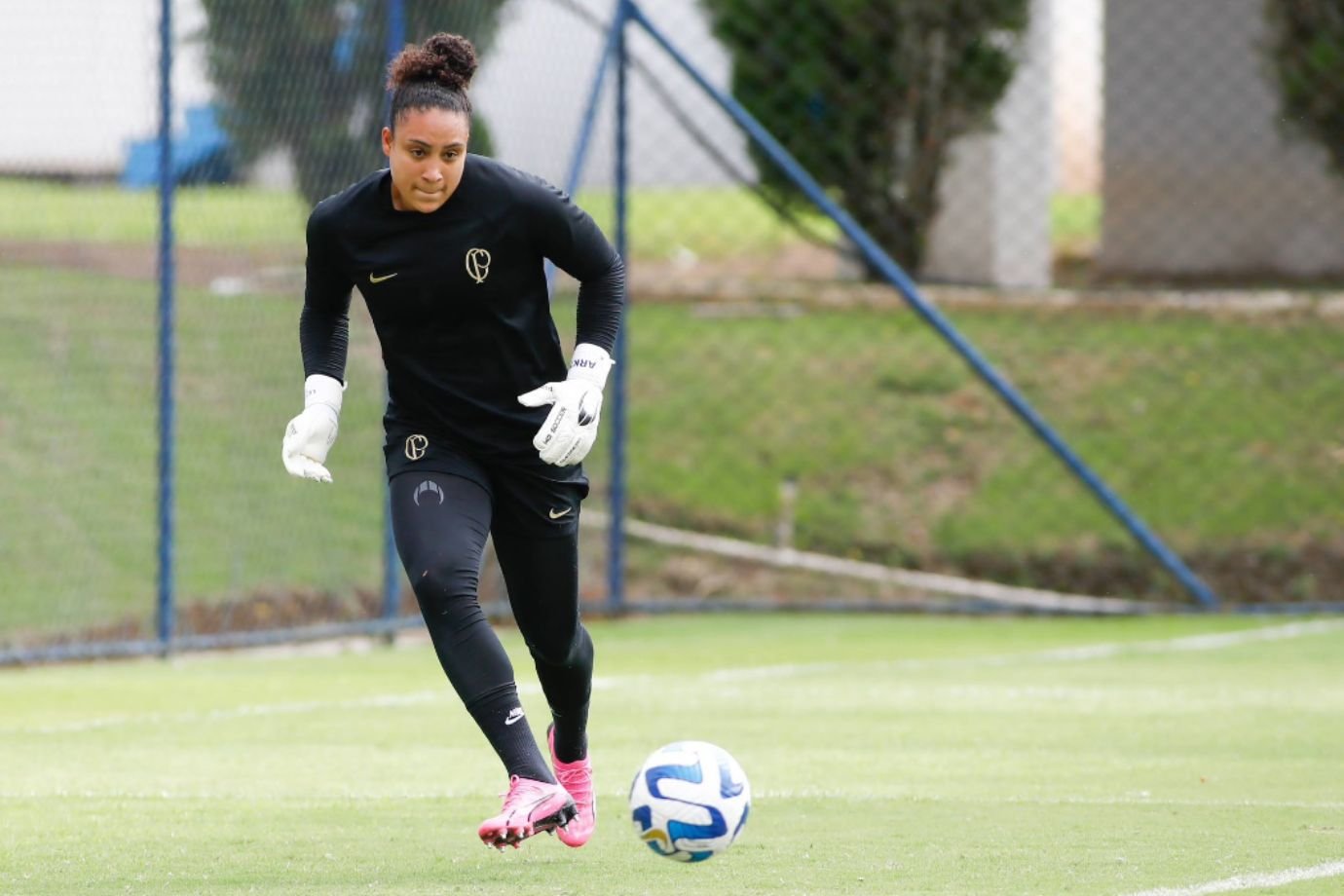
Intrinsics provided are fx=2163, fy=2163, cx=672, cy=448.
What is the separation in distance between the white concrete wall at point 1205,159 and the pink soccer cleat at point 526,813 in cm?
1526

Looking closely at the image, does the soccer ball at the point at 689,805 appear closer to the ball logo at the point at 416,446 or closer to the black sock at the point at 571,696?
the black sock at the point at 571,696

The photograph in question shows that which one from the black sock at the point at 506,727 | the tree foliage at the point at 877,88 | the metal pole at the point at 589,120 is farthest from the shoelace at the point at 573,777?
the tree foliage at the point at 877,88

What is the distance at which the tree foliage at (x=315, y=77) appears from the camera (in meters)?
12.2

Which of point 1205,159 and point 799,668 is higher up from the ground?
point 1205,159

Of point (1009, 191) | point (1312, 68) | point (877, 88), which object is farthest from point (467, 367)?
point (1009, 191)

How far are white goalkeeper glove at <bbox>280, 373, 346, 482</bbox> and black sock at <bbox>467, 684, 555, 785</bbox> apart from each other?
751mm

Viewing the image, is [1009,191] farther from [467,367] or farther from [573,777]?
[467,367]

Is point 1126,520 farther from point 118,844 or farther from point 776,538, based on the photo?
point 118,844

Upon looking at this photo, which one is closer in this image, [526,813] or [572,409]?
[526,813]

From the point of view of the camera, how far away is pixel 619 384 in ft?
43.7

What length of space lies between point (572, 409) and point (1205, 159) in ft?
51.6

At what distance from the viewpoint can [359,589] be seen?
41.7 ft

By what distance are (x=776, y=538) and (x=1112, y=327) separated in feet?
14.8

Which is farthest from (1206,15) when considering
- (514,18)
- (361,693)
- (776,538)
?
(361,693)
